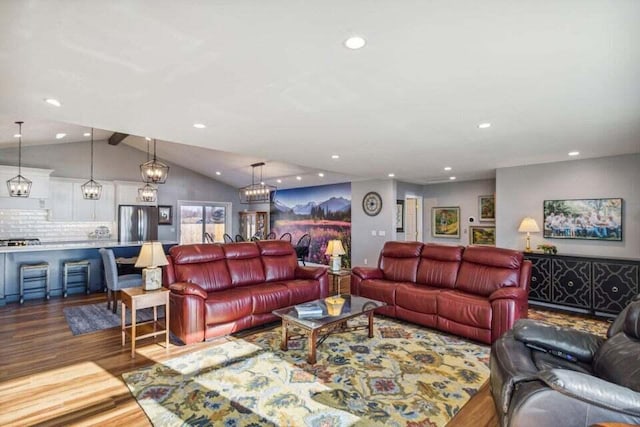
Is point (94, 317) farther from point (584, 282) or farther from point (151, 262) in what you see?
point (584, 282)

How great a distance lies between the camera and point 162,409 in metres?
2.25

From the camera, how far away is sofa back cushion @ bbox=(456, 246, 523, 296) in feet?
12.5

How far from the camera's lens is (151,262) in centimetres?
339

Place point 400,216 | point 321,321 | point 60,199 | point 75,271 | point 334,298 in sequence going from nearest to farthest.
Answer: point 321,321
point 334,298
point 75,271
point 60,199
point 400,216

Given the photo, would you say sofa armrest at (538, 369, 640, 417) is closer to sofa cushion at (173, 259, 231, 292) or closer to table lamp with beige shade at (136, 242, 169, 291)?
table lamp with beige shade at (136, 242, 169, 291)

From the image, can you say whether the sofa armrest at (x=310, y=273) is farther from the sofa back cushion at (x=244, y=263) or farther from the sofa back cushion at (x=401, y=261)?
the sofa back cushion at (x=401, y=261)

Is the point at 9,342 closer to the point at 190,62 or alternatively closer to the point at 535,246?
the point at 190,62

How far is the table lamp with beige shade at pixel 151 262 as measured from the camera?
3.40 m

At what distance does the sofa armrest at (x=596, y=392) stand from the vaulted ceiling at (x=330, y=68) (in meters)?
1.76

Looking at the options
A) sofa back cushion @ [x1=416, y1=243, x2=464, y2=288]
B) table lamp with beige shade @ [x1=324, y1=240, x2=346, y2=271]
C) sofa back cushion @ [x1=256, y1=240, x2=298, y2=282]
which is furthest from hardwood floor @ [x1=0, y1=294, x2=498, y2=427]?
table lamp with beige shade @ [x1=324, y1=240, x2=346, y2=271]

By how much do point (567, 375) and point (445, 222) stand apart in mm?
7258

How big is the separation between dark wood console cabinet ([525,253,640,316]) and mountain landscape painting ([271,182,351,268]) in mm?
4622

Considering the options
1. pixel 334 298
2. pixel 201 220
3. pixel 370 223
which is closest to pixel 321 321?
pixel 334 298

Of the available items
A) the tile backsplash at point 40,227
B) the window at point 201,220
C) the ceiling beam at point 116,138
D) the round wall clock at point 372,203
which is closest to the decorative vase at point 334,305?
the round wall clock at point 372,203
